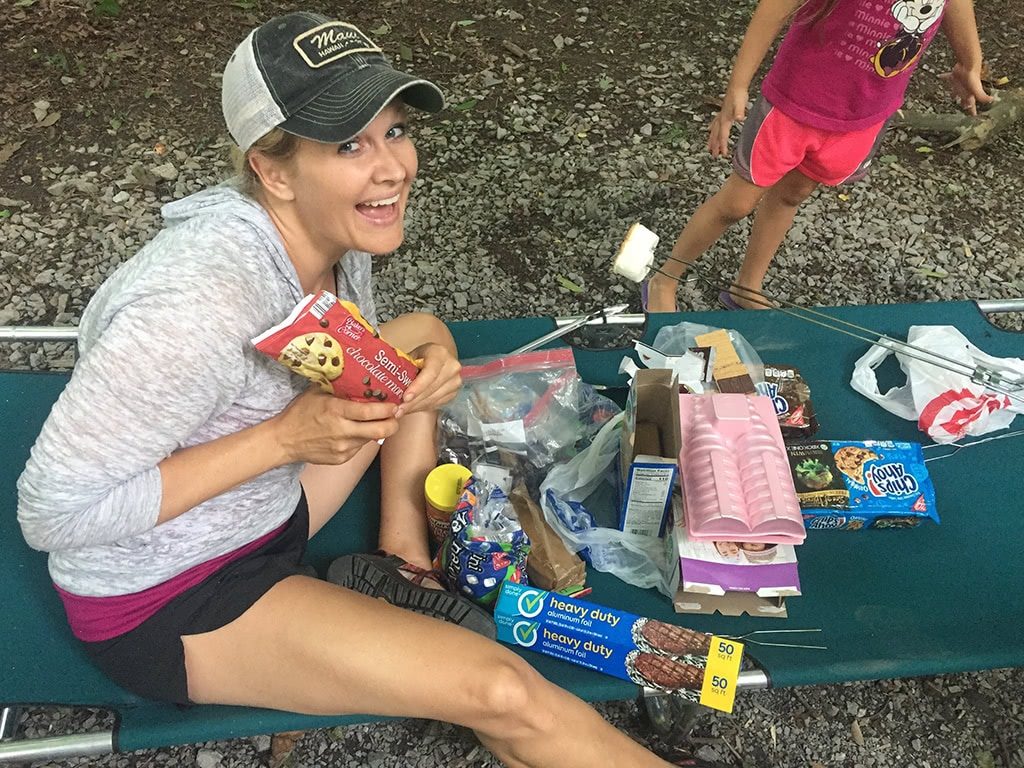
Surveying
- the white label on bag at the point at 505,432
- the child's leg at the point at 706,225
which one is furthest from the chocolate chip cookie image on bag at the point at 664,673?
the child's leg at the point at 706,225

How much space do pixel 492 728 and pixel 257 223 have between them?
947mm

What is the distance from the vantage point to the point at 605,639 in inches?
64.1

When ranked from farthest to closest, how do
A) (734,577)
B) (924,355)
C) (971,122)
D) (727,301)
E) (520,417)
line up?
(971,122)
(727,301)
(924,355)
(520,417)
(734,577)

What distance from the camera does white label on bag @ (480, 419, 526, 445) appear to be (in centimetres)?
202

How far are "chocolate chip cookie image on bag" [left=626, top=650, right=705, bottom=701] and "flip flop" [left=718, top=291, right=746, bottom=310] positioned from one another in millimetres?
1558

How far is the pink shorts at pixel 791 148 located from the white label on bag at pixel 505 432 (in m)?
1.01

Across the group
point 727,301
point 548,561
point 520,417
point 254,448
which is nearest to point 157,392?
point 254,448

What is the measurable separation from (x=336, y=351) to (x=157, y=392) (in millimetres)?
273

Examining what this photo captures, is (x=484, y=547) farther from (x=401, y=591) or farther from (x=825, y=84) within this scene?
(x=825, y=84)

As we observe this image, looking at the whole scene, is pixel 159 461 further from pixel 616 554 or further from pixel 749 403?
pixel 749 403

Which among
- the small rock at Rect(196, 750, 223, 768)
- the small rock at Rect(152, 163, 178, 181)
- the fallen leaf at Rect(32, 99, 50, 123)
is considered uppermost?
the fallen leaf at Rect(32, 99, 50, 123)

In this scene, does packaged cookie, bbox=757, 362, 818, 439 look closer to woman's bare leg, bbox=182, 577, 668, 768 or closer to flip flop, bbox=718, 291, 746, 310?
flip flop, bbox=718, 291, 746, 310

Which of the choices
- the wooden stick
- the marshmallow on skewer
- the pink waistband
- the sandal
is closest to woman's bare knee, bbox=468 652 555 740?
the sandal

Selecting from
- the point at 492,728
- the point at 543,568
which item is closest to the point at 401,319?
the point at 543,568
